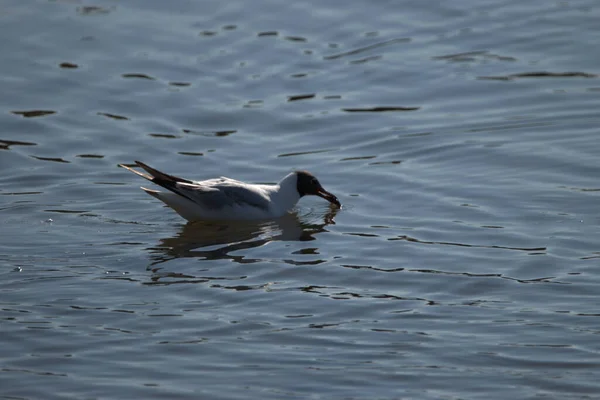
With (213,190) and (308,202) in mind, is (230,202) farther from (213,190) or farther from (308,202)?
(308,202)

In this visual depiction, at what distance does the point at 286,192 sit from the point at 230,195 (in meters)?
0.85

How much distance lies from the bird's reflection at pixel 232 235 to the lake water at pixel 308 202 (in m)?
0.04

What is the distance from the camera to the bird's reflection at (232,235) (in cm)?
1091

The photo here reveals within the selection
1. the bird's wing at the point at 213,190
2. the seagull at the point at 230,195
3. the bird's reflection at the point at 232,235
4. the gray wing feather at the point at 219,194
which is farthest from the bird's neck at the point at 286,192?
the gray wing feather at the point at 219,194

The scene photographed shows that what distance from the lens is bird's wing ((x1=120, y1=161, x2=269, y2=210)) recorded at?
11711mm

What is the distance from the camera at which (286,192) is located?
1250 centimetres

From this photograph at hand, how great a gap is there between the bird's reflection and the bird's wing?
0.26 metres

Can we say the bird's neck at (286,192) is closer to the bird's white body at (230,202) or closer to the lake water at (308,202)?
the bird's white body at (230,202)

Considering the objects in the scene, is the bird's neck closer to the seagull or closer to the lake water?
the seagull

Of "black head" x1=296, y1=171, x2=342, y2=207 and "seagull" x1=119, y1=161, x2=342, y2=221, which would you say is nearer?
"seagull" x1=119, y1=161, x2=342, y2=221

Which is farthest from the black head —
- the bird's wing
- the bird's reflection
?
the bird's wing

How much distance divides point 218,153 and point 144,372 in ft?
20.8

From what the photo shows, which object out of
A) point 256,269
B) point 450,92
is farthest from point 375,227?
point 450,92

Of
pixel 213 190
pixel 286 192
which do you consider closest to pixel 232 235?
pixel 213 190
